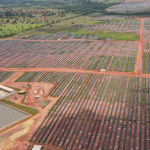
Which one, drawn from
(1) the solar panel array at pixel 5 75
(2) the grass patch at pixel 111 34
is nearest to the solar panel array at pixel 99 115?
(1) the solar panel array at pixel 5 75

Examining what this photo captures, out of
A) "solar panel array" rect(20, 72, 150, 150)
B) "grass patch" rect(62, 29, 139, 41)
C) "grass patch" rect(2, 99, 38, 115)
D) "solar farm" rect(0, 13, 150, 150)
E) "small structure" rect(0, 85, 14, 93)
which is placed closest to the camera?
"solar panel array" rect(20, 72, 150, 150)

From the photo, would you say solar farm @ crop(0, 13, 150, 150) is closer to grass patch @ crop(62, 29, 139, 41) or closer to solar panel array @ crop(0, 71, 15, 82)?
solar panel array @ crop(0, 71, 15, 82)

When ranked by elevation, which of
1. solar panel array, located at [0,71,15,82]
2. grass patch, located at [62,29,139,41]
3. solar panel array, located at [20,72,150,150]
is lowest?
solar panel array, located at [20,72,150,150]

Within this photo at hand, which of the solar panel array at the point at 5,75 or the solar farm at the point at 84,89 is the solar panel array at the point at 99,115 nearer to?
the solar farm at the point at 84,89

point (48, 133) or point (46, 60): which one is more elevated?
point (46, 60)

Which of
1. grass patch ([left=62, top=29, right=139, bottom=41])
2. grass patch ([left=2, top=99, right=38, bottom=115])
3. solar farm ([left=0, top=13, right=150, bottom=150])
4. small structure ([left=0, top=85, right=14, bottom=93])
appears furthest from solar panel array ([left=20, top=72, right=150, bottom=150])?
grass patch ([left=62, top=29, right=139, bottom=41])

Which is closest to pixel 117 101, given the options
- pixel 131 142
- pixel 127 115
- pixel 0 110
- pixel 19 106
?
pixel 127 115

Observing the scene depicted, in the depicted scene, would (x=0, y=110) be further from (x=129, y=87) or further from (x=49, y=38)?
(x=49, y=38)

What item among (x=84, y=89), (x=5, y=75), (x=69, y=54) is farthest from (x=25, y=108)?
(x=69, y=54)
